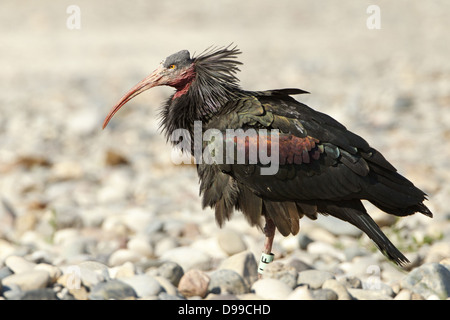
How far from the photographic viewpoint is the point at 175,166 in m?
11.0

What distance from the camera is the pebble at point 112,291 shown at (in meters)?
5.37

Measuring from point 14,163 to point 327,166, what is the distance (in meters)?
7.36

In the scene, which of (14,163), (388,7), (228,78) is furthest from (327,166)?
(388,7)

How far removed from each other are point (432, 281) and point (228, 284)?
1.69 meters

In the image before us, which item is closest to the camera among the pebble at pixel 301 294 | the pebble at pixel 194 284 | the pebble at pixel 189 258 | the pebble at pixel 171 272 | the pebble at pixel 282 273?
the pebble at pixel 301 294

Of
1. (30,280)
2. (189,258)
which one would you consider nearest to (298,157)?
(189,258)

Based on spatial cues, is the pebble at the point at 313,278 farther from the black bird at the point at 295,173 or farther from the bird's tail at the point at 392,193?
the bird's tail at the point at 392,193

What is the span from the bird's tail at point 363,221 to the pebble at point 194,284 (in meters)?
1.20

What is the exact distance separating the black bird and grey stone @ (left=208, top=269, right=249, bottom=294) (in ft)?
1.94

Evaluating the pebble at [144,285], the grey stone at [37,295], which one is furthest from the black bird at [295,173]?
the grey stone at [37,295]

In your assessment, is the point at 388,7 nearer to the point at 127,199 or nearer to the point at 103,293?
the point at 127,199

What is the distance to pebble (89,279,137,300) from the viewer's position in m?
5.37

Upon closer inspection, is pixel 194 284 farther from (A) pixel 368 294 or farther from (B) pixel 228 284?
(A) pixel 368 294

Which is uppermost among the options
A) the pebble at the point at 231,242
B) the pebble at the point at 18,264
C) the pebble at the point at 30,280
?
the pebble at the point at 231,242
